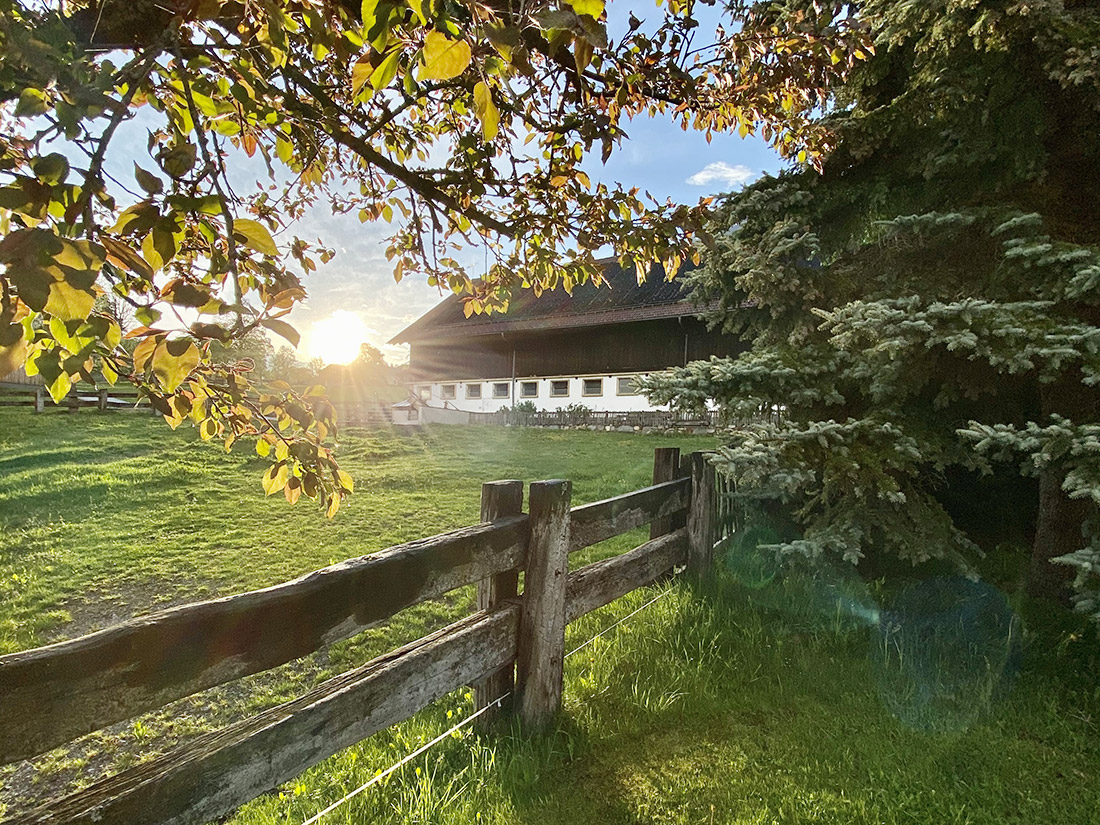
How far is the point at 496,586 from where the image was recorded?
2.96m

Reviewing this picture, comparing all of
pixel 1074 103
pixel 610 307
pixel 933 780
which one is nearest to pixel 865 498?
pixel 933 780

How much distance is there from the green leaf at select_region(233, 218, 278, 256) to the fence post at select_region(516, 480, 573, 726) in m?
2.01

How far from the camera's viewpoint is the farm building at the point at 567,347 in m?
24.1

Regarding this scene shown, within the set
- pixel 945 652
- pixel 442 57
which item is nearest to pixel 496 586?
pixel 442 57

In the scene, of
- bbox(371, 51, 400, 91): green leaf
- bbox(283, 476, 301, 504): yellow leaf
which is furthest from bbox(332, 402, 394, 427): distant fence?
bbox(371, 51, 400, 91): green leaf

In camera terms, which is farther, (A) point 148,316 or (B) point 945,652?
(B) point 945,652

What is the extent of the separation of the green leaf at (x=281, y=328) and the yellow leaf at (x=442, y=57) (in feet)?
1.87

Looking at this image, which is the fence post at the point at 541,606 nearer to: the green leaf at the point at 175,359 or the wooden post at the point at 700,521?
the green leaf at the point at 175,359

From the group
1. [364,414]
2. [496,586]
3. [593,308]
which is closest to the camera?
[496,586]

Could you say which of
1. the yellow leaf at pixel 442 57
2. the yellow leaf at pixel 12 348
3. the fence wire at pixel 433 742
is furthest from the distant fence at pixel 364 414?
the yellow leaf at pixel 442 57

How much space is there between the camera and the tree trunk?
407 centimetres

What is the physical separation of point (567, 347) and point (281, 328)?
2651 cm

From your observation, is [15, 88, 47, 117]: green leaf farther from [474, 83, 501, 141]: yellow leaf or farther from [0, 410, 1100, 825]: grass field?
[0, 410, 1100, 825]: grass field

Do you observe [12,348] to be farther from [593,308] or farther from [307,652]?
[593,308]
